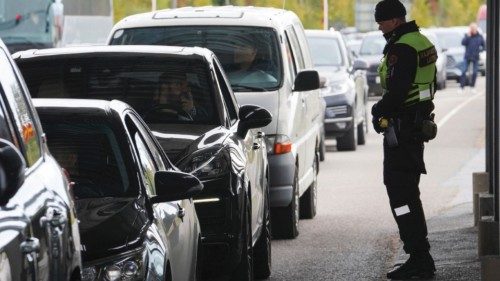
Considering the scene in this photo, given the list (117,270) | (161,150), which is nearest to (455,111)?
(161,150)

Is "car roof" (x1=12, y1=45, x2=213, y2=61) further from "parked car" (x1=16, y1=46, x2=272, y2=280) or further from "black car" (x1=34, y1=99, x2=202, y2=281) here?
"black car" (x1=34, y1=99, x2=202, y2=281)

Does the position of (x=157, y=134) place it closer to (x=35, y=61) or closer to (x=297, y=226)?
(x=35, y=61)

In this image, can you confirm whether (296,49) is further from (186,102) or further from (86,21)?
(86,21)

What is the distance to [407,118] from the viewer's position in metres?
11.4

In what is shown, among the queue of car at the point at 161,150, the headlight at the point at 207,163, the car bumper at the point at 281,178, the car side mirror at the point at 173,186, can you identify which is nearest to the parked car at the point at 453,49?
the queue of car at the point at 161,150

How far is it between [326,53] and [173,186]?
20.8 meters

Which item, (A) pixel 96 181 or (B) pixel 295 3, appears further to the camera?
(B) pixel 295 3

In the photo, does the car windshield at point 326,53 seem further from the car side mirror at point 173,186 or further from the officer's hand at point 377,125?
the car side mirror at point 173,186

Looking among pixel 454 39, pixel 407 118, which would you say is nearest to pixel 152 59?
pixel 407 118

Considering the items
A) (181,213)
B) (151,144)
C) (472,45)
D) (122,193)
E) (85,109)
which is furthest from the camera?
(472,45)

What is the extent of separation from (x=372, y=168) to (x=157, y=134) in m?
12.4

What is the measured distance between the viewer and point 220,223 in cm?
1009

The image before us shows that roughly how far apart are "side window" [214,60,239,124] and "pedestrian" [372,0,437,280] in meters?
0.97

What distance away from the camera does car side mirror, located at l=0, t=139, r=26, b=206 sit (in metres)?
4.42
